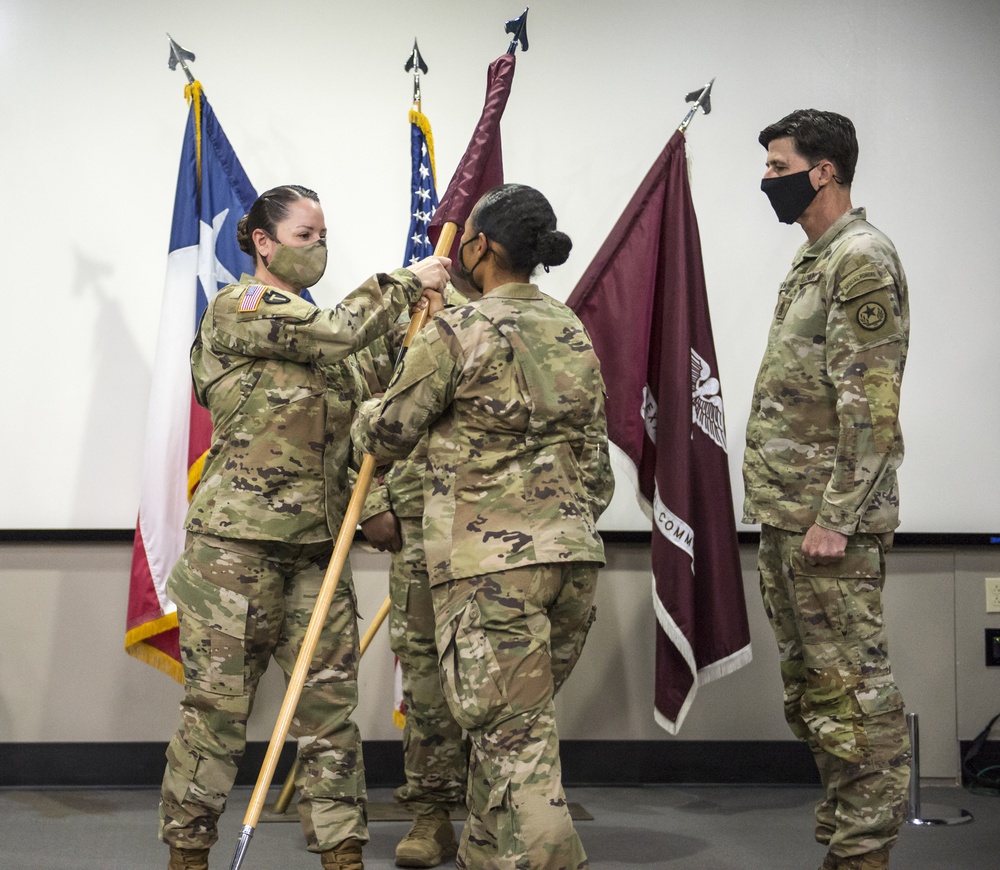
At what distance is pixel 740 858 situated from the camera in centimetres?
299

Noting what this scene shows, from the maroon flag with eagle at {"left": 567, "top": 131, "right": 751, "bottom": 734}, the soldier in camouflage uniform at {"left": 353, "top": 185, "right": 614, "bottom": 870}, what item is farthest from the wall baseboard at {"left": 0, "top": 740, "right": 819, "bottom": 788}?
the soldier in camouflage uniform at {"left": 353, "top": 185, "right": 614, "bottom": 870}

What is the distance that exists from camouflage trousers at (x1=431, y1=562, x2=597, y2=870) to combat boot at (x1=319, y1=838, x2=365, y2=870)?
40 cm

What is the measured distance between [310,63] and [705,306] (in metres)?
1.57

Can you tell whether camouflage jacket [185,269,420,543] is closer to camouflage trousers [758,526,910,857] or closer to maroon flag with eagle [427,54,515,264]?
maroon flag with eagle [427,54,515,264]

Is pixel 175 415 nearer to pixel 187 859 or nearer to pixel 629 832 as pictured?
pixel 187 859

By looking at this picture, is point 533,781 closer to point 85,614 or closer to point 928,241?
point 85,614

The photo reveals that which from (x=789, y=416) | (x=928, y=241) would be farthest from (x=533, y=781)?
(x=928, y=241)

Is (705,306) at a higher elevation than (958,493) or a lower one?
higher

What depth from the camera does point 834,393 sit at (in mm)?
2594

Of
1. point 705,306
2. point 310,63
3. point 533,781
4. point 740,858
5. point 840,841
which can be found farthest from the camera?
point 310,63

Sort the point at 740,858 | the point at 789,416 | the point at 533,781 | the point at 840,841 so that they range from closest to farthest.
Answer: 1. the point at 533,781
2. the point at 840,841
3. the point at 789,416
4. the point at 740,858

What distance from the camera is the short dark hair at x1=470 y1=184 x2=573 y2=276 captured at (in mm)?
2303

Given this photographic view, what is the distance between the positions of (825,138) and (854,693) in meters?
1.29

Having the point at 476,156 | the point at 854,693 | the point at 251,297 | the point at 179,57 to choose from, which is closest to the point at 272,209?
the point at 251,297
